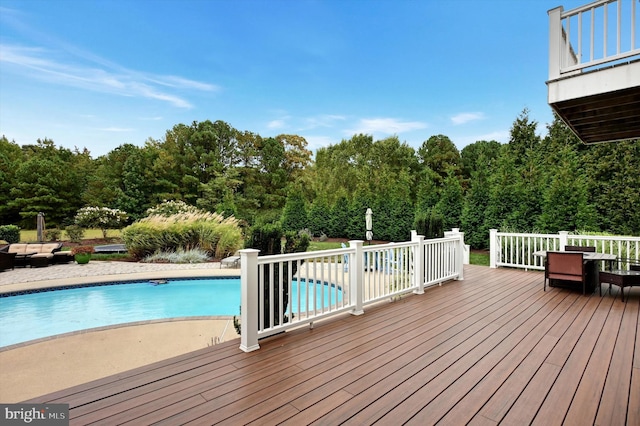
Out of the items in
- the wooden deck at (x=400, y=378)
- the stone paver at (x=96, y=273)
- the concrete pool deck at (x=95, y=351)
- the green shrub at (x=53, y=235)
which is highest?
the green shrub at (x=53, y=235)

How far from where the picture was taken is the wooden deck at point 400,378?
6.66ft

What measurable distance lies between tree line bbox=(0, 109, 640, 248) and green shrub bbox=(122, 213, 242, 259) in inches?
174

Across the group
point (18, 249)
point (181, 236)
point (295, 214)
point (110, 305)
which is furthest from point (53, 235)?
point (295, 214)

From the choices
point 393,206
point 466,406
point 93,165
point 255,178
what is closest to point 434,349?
point 466,406

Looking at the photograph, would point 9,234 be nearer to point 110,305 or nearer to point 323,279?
point 110,305

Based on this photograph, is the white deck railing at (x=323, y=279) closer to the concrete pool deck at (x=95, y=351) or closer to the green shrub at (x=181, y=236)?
the concrete pool deck at (x=95, y=351)

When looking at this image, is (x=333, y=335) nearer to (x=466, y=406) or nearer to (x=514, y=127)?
(x=466, y=406)

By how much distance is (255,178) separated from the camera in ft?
84.6

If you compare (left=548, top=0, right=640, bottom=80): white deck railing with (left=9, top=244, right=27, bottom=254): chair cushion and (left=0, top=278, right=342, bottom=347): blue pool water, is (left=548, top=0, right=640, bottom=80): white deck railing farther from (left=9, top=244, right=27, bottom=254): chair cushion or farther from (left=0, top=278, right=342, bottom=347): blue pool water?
(left=9, top=244, right=27, bottom=254): chair cushion

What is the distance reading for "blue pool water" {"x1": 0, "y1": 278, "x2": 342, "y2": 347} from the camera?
6322mm

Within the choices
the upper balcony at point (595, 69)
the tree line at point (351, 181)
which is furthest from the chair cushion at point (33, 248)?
the upper balcony at point (595, 69)

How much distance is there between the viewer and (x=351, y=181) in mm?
22719

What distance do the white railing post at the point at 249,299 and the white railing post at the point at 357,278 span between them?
1.47 meters

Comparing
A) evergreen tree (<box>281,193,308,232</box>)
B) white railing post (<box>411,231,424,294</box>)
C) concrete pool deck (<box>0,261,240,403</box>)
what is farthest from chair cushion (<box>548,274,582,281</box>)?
evergreen tree (<box>281,193,308,232</box>)
